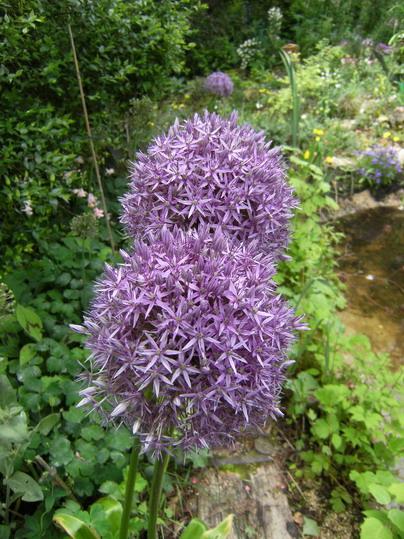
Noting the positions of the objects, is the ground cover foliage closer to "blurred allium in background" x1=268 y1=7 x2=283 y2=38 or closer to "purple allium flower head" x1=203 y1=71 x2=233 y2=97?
"purple allium flower head" x1=203 y1=71 x2=233 y2=97

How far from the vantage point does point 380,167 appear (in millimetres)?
5480

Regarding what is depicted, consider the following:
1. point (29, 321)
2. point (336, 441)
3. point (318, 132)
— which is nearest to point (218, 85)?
point (318, 132)

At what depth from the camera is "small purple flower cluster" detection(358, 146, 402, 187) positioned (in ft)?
17.8

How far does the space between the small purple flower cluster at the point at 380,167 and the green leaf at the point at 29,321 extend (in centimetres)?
427

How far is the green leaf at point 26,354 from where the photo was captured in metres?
2.23

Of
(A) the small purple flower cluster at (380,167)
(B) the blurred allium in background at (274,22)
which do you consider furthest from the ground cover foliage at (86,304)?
(B) the blurred allium in background at (274,22)

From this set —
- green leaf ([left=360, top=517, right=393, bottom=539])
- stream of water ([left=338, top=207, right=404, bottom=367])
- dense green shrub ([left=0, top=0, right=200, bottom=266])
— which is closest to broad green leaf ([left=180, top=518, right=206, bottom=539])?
green leaf ([left=360, top=517, right=393, bottom=539])

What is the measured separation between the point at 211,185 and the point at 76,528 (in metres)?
1.30

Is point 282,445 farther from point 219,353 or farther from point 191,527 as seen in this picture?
point 219,353

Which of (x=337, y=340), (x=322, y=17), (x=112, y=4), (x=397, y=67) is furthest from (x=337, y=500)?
(x=322, y=17)

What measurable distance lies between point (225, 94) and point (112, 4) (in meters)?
2.53

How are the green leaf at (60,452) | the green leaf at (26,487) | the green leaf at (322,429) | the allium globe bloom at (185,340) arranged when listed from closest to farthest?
the allium globe bloom at (185,340) → the green leaf at (26,487) → the green leaf at (60,452) → the green leaf at (322,429)

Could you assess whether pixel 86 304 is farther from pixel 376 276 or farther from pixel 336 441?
pixel 376 276

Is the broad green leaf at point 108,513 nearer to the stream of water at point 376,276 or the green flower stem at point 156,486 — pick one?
the green flower stem at point 156,486
